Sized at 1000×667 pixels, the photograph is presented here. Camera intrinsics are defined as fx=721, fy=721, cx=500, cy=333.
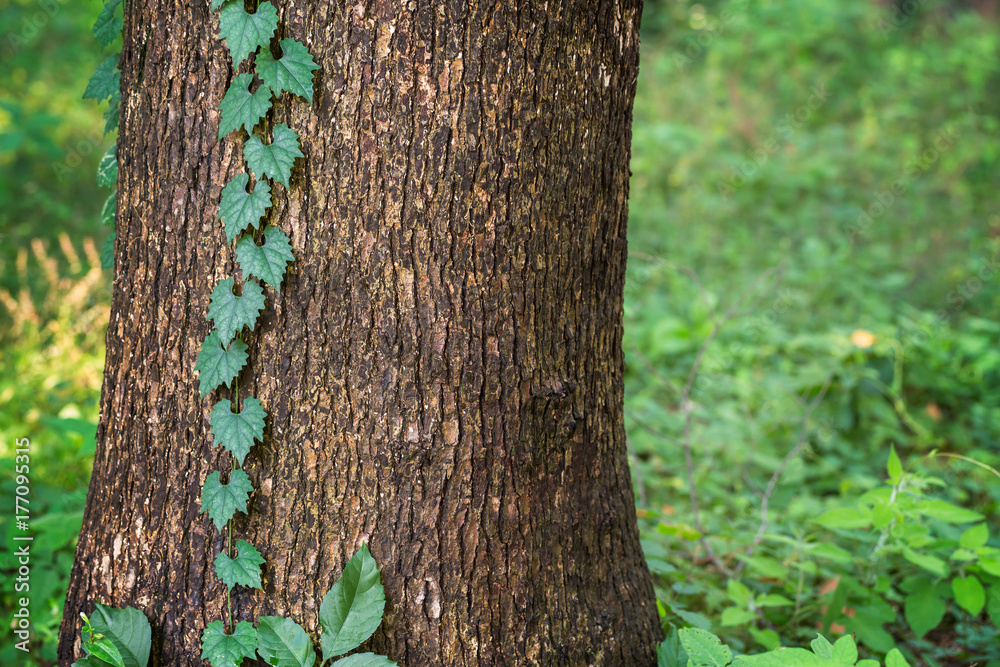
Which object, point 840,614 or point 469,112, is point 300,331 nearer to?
point 469,112

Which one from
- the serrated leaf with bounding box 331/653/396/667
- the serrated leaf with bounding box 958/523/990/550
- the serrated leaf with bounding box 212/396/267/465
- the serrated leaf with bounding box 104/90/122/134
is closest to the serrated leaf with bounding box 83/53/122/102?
the serrated leaf with bounding box 104/90/122/134

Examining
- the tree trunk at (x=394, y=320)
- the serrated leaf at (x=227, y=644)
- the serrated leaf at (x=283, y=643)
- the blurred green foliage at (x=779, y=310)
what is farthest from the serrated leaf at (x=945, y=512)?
the serrated leaf at (x=227, y=644)

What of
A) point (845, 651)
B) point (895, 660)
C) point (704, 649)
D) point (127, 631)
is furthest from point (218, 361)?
point (895, 660)

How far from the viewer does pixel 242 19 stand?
4.34 feet

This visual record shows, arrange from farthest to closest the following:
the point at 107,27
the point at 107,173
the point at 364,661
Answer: the point at 107,173 → the point at 107,27 → the point at 364,661

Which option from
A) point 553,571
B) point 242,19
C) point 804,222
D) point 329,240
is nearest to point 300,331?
point 329,240

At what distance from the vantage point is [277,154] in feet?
4.47

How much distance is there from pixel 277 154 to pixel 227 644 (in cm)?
98

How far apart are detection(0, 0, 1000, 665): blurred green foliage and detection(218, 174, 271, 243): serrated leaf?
1.36 metres

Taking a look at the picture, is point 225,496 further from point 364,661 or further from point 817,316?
point 817,316

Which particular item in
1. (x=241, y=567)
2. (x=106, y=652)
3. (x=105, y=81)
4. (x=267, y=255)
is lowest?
(x=106, y=652)

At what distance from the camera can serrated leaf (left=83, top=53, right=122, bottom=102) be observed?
1.72 m

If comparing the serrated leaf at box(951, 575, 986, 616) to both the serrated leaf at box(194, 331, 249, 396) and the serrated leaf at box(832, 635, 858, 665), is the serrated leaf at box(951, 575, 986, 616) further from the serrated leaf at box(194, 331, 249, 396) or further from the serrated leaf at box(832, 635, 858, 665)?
the serrated leaf at box(194, 331, 249, 396)

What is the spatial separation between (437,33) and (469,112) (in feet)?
0.50
